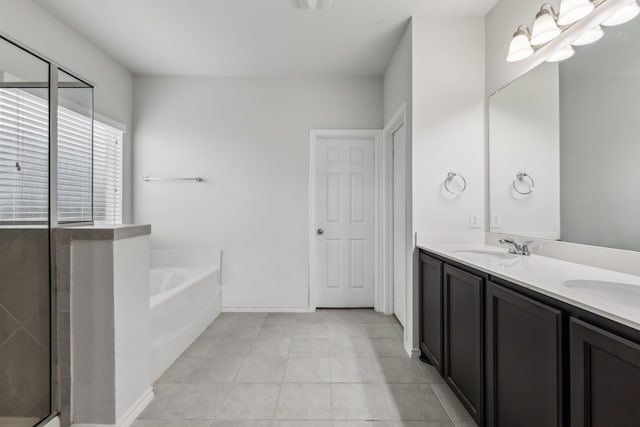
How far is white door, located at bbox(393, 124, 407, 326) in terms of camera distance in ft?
10.1

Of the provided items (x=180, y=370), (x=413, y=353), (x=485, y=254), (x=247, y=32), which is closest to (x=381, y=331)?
(x=413, y=353)

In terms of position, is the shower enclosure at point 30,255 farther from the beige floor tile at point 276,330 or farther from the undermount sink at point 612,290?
the undermount sink at point 612,290

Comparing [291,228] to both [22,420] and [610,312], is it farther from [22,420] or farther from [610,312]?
[610,312]

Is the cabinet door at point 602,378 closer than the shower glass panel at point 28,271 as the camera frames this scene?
Yes

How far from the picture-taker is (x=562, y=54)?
175cm

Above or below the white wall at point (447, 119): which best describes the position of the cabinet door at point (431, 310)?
below

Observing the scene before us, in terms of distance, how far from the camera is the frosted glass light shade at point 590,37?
4.99ft

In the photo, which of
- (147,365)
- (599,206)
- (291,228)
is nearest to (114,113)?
(291,228)

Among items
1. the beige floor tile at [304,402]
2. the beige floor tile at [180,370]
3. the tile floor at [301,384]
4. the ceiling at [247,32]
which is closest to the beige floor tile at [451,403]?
the tile floor at [301,384]

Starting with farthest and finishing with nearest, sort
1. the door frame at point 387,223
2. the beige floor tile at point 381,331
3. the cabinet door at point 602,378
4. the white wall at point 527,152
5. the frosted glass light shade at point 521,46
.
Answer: the door frame at point 387,223, the beige floor tile at point 381,331, the frosted glass light shade at point 521,46, the white wall at point 527,152, the cabinet door at point 602,378

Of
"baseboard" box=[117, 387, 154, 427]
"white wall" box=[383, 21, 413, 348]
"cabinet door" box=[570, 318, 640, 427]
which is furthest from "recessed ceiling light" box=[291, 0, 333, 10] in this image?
"baseboard" box=[117, 387, 154, 427]

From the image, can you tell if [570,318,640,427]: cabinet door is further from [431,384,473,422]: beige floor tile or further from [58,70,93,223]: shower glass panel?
[58,70,93,223]: shower glass panel

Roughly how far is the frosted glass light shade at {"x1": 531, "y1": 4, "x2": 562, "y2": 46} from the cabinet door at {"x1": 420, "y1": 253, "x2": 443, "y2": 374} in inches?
54.3

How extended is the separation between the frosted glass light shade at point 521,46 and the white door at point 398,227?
1.17m
